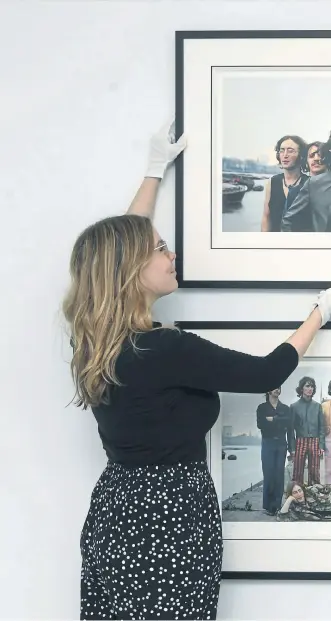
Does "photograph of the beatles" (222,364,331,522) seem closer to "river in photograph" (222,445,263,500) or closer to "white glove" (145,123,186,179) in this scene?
"river in photograph" (222,445,263,500)

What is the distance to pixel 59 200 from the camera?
4.82 ft

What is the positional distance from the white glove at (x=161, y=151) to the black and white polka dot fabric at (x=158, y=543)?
0.61m

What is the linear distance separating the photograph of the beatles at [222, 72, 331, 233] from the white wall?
5.2 inches

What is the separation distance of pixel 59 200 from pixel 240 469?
0.70m

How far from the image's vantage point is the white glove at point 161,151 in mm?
1409

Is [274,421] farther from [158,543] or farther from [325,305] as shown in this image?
[158,543]

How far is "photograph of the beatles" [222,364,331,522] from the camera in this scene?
1.42 m

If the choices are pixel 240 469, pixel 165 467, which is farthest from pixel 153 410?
pixel 240 469

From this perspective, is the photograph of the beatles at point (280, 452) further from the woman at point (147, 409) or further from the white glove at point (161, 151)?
the white glove at point (161, 151)

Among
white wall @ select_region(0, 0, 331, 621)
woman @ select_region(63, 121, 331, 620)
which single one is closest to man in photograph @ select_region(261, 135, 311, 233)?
white wall @ select_region(0, 0, 331, 621)

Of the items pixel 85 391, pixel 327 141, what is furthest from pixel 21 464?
pixel 327 141

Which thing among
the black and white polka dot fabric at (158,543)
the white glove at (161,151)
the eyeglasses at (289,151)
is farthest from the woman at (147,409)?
the eyeglasses at (289,151)

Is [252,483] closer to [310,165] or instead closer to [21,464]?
[21,464]

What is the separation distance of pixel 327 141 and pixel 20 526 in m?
1.06
